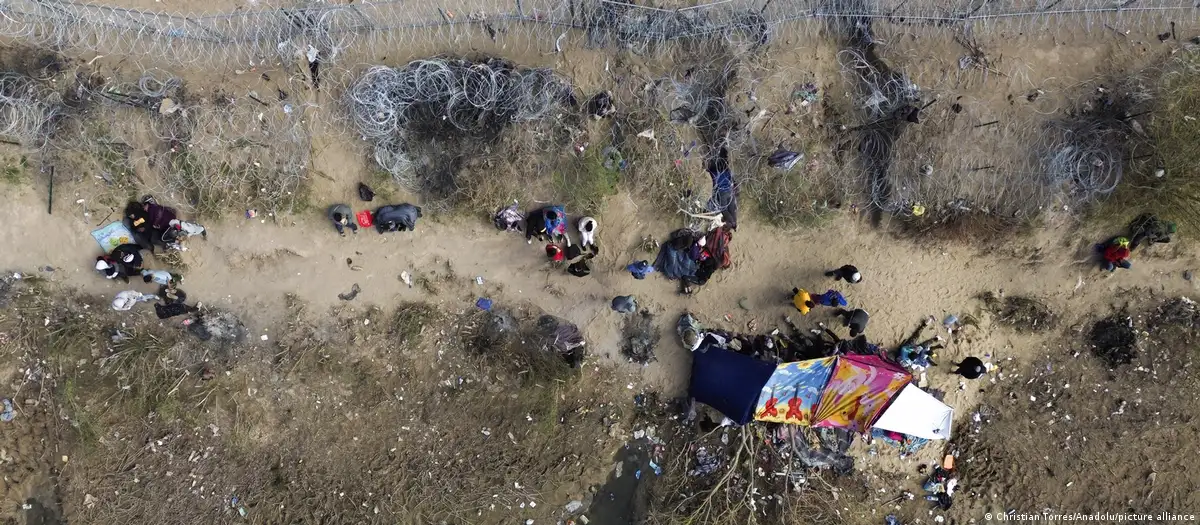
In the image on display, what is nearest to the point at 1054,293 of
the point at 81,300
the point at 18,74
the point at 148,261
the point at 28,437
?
the point at 148,261

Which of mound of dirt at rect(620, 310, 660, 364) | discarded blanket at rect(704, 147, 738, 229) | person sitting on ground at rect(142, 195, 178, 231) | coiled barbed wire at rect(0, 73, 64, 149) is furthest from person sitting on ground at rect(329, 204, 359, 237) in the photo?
discarded blanket at rect(704, 147, 738, 229)

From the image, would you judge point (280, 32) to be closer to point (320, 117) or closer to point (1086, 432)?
point (320, 117)

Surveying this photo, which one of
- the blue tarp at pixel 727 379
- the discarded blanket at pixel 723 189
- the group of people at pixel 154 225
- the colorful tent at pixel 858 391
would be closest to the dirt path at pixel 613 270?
the group of people at pixel 154 225

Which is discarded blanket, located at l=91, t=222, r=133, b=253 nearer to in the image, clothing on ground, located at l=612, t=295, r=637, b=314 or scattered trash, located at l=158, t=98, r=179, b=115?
scattered trash, located at l=158, t=98, r=179, b=115

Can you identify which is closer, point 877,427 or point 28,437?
point 877,427

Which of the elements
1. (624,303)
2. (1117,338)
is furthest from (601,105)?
(1117,338)

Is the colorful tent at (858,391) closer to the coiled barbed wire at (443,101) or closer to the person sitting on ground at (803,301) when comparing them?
the person sitting on ground at (803,301)
